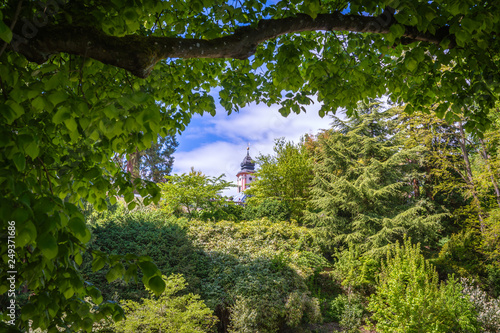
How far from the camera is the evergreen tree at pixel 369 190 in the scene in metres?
10.1

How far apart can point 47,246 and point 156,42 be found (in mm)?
1252

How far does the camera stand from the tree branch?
56.4 inches

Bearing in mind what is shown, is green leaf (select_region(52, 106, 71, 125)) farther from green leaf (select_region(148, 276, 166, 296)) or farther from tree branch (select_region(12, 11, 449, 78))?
green leaf (select_region(148, 276, 166, 296))

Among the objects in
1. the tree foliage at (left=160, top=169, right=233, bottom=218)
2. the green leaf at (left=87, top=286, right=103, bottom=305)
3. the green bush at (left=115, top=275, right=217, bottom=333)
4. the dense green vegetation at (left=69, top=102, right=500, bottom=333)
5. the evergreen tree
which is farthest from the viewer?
the tree foliage at (left=160, top=169, right=233, bottom=218)

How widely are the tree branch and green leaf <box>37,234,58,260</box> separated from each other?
0.96 metres

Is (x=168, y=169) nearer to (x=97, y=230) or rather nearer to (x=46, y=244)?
(x=97, y=230)

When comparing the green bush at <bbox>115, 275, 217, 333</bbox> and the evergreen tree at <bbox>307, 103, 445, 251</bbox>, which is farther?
the evergreen tree at <bbox>307, 103, 445, 251</bbox>

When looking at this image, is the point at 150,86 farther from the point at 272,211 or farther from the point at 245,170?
the point at 245,170

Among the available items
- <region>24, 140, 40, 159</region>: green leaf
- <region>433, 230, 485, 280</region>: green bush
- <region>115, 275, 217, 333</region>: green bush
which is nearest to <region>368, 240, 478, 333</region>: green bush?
<region>433, 230, 485, 280</region>: green bush

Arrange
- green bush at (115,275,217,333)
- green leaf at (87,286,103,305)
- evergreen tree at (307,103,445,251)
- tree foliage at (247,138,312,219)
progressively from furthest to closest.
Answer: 1. tree foliage at (247,138,312,219)
2. evergreen tree at (307,103,445,251)
3. green bush at (115,275,217,333)
4. green leaf at (87,286,103,305)

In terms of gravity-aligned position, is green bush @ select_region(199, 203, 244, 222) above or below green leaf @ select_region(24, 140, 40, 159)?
above

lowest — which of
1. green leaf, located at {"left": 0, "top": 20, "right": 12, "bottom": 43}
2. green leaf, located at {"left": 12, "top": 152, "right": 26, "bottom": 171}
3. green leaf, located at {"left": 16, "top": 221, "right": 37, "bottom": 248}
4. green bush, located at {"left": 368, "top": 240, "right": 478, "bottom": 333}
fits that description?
green bush, located at {"left": 368, "top": 240, "right": 478, "bottom": 333}

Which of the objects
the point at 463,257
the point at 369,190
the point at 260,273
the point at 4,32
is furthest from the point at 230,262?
the point at 463,257

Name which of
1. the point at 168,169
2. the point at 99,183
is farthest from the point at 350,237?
the point at 168,169
